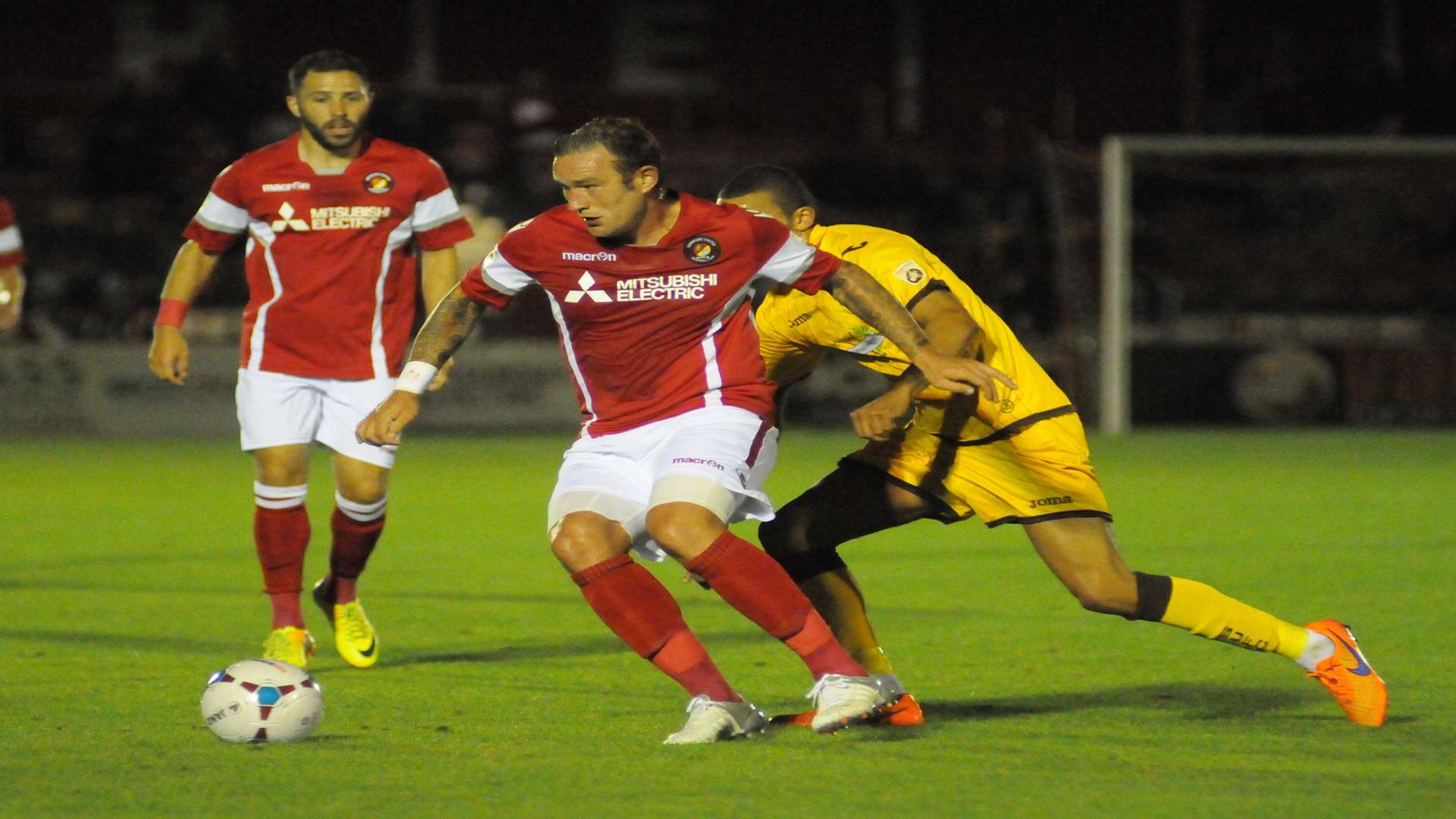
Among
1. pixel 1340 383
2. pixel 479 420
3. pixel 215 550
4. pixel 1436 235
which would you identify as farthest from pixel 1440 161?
pixel 215 550

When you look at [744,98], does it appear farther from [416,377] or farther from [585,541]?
[585,541]

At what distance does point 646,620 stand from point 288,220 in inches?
89.8

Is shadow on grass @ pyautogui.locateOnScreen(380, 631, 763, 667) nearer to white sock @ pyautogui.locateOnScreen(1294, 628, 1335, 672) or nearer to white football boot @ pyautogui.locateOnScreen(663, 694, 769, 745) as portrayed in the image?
white football boot @ pyautogui.locateOnScreen(663, 694, 769, 745)

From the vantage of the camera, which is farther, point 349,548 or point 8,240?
point 349,548

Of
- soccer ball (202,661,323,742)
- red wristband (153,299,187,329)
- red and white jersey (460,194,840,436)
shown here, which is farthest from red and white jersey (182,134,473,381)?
soccer ball (202,661,323,742)

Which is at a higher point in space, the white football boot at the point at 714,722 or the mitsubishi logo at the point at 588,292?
the mitsubishi logo at the point at 588,292

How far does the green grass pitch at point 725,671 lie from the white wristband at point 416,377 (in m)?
0.85

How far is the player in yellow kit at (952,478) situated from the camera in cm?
496

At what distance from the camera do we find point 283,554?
6328mm

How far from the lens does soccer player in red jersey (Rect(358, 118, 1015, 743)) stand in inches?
183

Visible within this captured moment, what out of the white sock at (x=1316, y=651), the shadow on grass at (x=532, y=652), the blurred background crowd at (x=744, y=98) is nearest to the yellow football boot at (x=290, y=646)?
the shadow on grass at (x=532, y=652)

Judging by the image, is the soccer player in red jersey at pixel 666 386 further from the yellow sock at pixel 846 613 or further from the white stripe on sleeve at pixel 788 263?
the yellow sock at pixel 846 613

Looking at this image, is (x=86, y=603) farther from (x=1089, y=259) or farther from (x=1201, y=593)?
(x=1089, y=259)

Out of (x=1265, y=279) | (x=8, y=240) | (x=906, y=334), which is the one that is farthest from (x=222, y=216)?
(x=1265, y=279)
